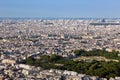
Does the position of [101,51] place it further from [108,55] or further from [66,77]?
[66,77]

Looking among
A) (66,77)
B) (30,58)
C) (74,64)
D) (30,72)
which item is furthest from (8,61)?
(66,77)

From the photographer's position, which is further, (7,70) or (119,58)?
(119,58)

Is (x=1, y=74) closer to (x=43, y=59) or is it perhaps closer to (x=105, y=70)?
(x=105, y=70)

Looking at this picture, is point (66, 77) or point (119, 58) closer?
point (66, 77)

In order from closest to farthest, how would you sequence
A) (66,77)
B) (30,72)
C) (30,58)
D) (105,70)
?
1. (66,77)
2. (30,72)
3. (105,70)
4. (30,58)

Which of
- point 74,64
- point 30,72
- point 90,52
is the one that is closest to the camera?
point 30,72

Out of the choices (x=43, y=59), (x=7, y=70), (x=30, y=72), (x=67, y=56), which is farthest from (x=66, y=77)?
(x=67, y=56)
